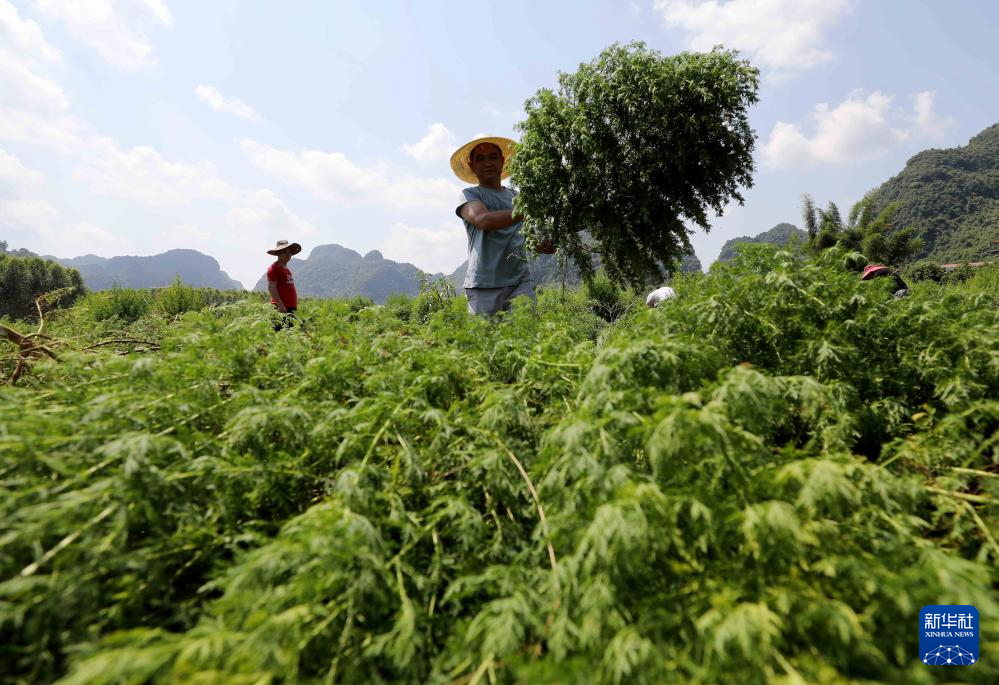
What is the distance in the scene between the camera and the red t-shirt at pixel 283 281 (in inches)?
223

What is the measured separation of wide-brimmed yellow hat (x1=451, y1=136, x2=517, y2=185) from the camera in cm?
581

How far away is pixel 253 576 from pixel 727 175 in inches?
239

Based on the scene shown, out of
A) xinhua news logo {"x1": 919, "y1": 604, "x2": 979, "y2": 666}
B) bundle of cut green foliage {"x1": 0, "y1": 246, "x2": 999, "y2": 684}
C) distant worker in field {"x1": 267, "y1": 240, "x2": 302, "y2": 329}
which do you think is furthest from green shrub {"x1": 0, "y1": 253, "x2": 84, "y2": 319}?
xinhua news logo {"x1": 919, "y1": 604, "x2": 979, "y2": 666}

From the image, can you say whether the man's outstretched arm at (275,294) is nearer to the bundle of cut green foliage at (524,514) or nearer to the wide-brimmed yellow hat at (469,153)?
the wide-brimmed yellow hat at (469,153)

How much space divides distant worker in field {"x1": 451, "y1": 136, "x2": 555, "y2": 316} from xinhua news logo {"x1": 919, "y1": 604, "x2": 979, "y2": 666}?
14.2 ft

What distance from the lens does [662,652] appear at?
0.93 m

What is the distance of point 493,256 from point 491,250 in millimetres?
79

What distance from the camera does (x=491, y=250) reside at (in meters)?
5.39

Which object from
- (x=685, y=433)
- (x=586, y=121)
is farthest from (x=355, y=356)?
(x=586, y=121)

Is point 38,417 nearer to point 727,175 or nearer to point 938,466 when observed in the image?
point 938,466

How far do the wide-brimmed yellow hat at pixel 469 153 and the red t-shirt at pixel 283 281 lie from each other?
262 centimetres

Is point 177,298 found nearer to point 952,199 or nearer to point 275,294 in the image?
point 275,294

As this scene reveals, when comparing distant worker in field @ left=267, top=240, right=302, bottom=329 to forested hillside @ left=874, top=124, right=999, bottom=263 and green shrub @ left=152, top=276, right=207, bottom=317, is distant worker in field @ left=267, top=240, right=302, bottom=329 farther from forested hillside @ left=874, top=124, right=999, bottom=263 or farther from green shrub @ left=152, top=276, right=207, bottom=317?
forested hillside @ left=874, top=124, right=999, bottom=263

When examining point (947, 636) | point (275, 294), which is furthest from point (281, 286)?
point (947, 636)
